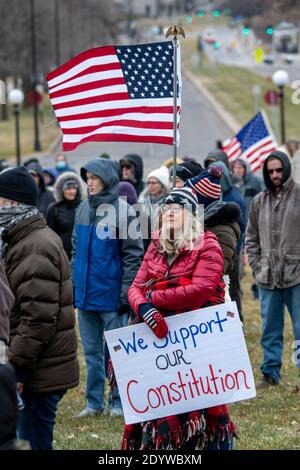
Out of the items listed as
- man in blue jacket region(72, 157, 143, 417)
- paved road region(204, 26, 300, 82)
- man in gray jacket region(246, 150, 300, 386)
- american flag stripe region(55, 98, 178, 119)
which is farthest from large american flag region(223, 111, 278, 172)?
paved road region(204, 26, 300, 82)

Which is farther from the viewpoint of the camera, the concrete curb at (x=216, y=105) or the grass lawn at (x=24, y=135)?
the concrete curb at (x=216, y=105)

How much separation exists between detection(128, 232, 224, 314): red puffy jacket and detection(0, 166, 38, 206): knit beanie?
78cm

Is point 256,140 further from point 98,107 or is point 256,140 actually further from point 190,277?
point 190,277

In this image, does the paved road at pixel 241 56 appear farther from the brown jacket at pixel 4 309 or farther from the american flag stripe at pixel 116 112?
the brown jacket at pixel 4 309

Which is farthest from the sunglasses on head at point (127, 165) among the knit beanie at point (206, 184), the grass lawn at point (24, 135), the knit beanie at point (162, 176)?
the grass lawn at point (24, 135)

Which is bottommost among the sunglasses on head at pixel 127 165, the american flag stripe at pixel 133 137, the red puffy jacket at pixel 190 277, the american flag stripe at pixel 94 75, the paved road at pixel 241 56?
the paved road at pixel 241 56

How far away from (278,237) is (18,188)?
3.67 meters

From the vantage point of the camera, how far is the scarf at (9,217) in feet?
20.3

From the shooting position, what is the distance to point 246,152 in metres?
17.4

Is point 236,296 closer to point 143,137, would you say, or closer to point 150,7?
point 143,137

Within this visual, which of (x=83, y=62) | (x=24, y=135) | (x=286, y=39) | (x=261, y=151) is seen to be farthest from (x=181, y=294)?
(x=286, y=39)

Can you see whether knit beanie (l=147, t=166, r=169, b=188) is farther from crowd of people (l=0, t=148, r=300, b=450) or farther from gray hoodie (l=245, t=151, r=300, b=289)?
crowd of people (l=0, t=148, r=300, b=450)

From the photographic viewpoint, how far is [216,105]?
61.7 meters

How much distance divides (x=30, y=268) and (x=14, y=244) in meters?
0.22
